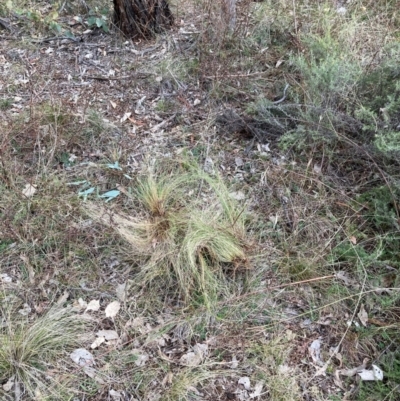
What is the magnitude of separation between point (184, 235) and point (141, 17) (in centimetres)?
253

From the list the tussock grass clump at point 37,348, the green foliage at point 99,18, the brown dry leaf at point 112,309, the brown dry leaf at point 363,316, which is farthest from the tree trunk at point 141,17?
the brown dry leaf at point 363,316

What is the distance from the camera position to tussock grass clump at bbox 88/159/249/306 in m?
2.34

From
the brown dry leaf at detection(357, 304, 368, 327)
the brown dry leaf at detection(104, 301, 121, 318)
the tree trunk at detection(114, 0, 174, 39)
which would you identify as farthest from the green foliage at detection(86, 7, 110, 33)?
the brown dry leaf at detection(357, 304, 368, 327)

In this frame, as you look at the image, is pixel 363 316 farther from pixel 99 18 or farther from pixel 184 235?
pixel 99 18

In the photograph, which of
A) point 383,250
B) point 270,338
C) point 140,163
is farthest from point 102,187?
point 383,250

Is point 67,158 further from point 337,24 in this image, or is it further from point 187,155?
point 337,24

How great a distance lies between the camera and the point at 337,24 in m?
3.92

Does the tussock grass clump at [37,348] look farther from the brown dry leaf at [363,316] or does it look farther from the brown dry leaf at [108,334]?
the brown dry leaf at [363,316]

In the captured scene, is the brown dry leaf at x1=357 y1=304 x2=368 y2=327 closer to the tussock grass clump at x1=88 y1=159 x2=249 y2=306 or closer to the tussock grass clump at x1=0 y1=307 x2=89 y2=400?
the tussock grass clump at x1=88 y1=159 x2=249 y2=306

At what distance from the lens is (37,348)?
2062 mm

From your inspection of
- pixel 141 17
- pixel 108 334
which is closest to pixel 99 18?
pixel 141 17

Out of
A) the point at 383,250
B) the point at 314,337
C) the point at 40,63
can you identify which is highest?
the point at 40,63

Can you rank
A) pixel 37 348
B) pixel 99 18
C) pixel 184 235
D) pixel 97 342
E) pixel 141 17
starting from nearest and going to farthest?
pixel 37 348, pixel 97 342, pixel 184 235, pixel 141 17, pixel 99 18

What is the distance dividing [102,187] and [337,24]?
2618mm
